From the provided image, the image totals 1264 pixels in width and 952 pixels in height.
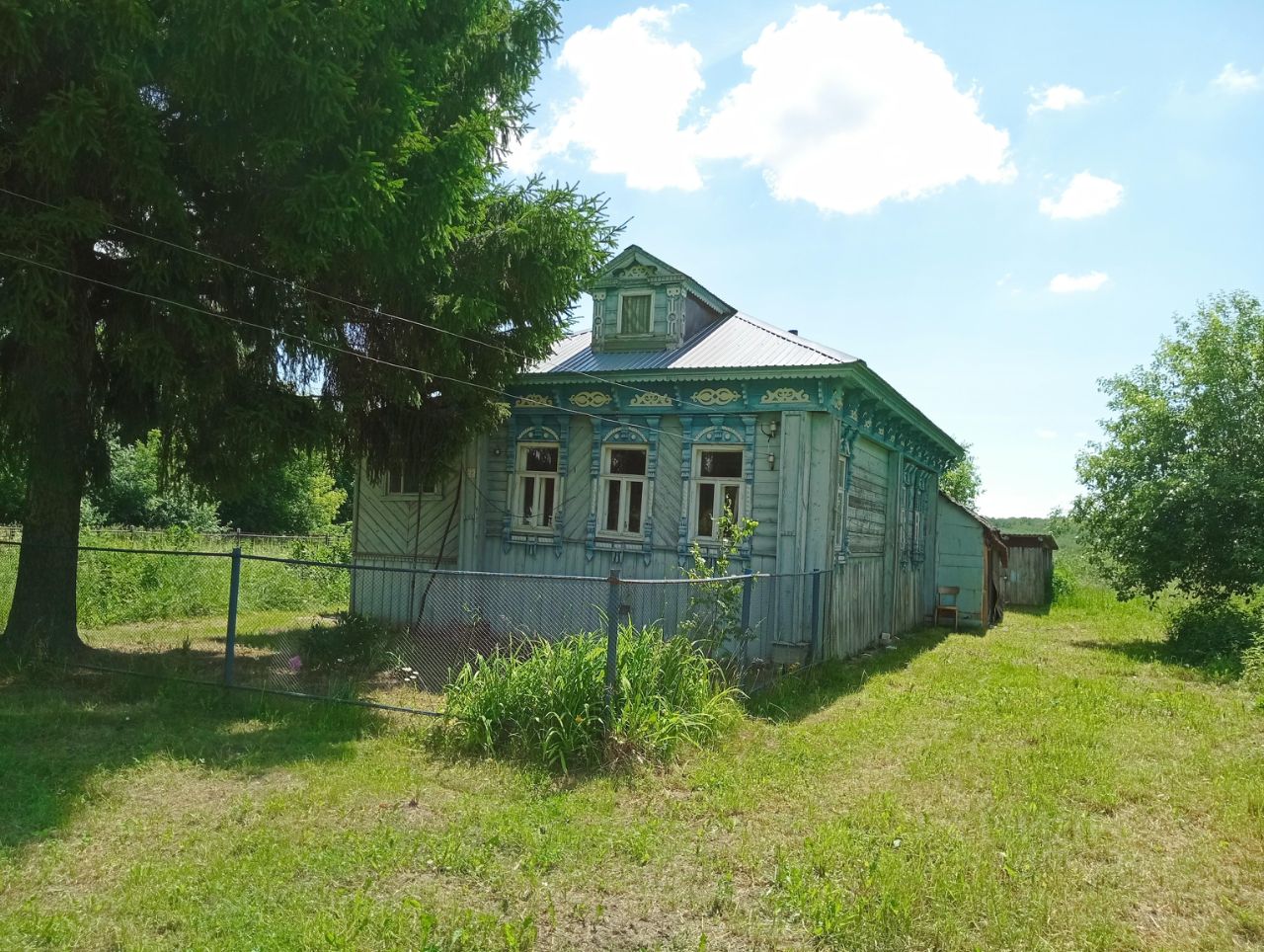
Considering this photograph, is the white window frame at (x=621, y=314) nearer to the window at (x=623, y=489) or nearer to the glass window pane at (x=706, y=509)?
the window at (x=623, y=489)

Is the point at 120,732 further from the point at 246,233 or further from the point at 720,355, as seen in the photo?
the point at 720,355

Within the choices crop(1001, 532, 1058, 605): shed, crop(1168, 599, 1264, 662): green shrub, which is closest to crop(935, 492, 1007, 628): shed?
crop(1168, 599, 1264, 662): green shrub

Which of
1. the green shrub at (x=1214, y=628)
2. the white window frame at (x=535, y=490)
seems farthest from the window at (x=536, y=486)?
the green shrub at (x=1214, y=628)

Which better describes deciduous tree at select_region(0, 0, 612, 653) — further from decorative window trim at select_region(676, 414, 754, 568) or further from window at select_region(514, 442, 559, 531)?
decorative window trim at select_region(676, 414, 754, 568)

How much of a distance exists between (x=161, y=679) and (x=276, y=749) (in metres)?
2.91

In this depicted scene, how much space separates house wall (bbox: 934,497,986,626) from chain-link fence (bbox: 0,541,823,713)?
29.9 ft

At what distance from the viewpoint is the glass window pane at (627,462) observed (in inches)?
505

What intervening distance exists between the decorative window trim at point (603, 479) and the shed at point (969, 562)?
32.1ft

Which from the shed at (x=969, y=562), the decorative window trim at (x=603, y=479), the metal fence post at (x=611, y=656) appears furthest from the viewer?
the shed at (x=969, y=562)

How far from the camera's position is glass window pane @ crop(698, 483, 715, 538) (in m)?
12.1

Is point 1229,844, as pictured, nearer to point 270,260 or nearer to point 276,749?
point 276,749

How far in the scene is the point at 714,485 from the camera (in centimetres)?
1205

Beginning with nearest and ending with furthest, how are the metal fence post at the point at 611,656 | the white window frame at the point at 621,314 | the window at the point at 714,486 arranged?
1. the metal fence post at the point at 611,656
2. the window at the point at 714,486
3. the white window frame at the point at 621,314

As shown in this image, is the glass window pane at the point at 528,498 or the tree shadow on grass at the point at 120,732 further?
the glass window pane at the point at 528,498
